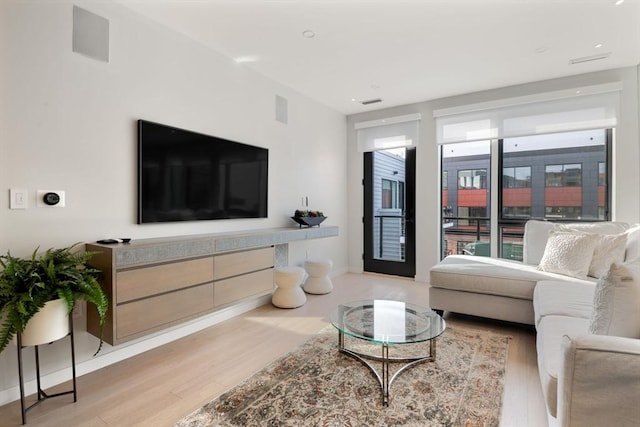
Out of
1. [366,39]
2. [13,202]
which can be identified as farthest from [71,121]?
[366,39]

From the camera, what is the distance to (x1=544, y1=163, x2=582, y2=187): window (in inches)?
154

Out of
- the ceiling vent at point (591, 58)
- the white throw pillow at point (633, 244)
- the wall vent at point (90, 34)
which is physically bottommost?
the white throw pillow at point (633, 244)

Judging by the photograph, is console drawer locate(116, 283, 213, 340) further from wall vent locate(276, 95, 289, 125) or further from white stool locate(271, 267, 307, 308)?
wall vent locate(276, 95, 289, 125)

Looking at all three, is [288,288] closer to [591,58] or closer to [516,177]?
[516,177]

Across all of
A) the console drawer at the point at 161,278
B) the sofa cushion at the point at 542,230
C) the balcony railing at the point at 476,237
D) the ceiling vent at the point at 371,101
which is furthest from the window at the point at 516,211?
the console drawer at the point at 161,278

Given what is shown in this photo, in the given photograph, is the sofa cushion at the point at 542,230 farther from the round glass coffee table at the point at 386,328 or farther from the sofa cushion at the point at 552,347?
the round glass coffee table at the point at 386,328

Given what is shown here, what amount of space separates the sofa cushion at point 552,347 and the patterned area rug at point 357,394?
17.1 inches

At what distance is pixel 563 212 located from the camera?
157 inches

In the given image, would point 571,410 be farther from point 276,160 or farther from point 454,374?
point 276,160

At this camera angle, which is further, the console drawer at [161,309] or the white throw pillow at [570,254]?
the white throw pillow at [570,254]

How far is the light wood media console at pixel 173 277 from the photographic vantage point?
6.78ft

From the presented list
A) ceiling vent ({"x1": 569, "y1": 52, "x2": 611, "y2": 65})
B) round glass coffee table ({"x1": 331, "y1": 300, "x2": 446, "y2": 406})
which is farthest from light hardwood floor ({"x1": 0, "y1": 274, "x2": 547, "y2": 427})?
ceiling vent ({"x1": 569, "y1": 52, "x2": 611, "y2": 65})

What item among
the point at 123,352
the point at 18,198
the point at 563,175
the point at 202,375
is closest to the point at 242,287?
the point at 202,375

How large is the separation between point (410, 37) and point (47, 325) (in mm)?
3420
